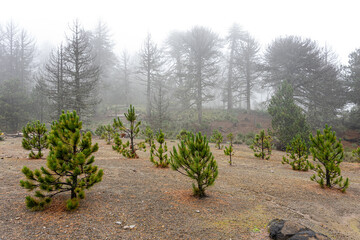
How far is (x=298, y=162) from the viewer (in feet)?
23.1

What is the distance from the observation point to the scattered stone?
7.03 feet

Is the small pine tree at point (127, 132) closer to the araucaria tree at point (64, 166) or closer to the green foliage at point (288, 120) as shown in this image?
the araucaria tree at point (64, 166)

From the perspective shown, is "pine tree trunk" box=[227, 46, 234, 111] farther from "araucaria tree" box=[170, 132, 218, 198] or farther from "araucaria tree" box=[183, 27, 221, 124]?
"araucaria tree" box=[170, 132, 218, 198]

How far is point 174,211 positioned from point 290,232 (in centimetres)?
159

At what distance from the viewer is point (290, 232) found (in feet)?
7.53

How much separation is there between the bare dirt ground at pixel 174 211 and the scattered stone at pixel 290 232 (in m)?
0.15

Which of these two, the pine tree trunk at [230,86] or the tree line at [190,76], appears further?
the pine tree trunk at [230,86]

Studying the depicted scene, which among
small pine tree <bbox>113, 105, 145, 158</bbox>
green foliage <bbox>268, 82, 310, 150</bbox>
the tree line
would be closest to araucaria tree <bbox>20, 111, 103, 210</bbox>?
small pine tree <bbox>113, 105, 145, 158</bbox>

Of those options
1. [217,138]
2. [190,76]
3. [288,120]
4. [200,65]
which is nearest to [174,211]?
[217,138]

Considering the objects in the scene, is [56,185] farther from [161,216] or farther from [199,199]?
[199,199]

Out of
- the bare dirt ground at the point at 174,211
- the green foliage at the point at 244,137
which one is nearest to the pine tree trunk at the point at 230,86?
the green foliage at the point at 244,137

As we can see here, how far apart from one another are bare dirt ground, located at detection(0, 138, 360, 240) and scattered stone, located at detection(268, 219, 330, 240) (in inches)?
5.9

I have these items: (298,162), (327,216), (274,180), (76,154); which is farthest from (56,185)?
(298,162)

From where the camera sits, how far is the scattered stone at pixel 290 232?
2143 mm
